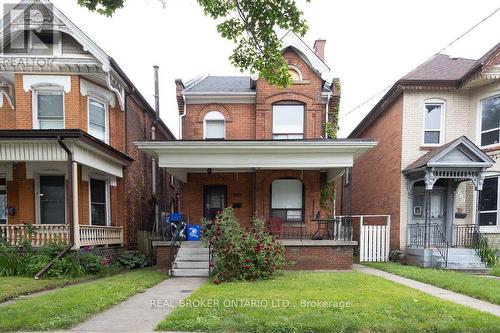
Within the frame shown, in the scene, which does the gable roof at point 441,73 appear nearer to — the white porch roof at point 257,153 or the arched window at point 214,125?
the white porch roof at point 257,153

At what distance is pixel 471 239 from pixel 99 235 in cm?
1331

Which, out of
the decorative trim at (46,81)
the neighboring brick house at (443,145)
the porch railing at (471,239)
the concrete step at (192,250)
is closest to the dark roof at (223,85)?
the decorative trim at (46,81)

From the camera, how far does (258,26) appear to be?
18.0 feet

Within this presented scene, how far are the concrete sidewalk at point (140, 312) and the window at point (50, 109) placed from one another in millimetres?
7375

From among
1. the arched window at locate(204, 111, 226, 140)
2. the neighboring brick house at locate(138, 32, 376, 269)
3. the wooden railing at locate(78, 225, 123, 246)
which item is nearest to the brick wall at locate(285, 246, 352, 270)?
the neighboring brick house at locate(138, 32, 376, 269)

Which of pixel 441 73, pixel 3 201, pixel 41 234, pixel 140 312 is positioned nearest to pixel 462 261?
pixel 441 73

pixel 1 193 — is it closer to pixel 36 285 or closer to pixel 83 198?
pixel 83 198

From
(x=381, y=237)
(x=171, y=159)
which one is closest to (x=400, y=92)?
(x=381, y=237)

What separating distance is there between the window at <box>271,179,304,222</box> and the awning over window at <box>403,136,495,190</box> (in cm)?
450

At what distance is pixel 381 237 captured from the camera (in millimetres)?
10922

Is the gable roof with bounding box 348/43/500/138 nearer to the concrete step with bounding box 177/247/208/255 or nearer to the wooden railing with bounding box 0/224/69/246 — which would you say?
the concrete step with bounding box 177/247/208/255

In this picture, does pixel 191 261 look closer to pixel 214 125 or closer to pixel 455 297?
pixel 214 125

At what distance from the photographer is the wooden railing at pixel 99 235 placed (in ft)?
29.4

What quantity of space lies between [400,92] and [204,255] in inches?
383
